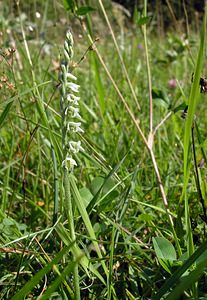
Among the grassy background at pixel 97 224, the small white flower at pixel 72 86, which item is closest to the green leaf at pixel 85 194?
the grassy background at pixel 97 224

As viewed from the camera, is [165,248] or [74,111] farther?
[165,248]

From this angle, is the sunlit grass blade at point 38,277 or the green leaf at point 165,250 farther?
the green leaf at point 165,250

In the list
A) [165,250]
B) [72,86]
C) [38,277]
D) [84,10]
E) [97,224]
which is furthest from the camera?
[84,10]

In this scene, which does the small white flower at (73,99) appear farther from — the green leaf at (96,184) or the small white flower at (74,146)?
the green leaf at (96,184)

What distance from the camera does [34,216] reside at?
921 mm

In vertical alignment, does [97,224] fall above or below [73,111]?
below

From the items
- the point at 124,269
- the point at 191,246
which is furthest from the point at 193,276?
the point at 124,269

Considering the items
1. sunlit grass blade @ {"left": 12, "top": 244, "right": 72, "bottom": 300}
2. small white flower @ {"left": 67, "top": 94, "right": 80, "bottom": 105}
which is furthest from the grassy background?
small white flower @ {"left": 67, "top": 94, "right": 80, "bottom": 105}

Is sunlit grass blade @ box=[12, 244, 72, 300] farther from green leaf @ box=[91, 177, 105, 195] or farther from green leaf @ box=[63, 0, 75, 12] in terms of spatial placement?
green leaf @ box=[63, 0, 75, 12]

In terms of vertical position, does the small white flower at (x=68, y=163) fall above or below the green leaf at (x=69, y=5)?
below

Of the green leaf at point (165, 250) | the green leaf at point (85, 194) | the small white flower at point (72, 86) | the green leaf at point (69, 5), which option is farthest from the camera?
the green leaf at point (69, 5)

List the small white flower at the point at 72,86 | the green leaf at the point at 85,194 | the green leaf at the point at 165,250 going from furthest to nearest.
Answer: the green leaf at the point at 85,194 < the green leaf at the point at 165,250 < the small white flower at the point at 72,86

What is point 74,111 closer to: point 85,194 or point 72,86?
point 72,86

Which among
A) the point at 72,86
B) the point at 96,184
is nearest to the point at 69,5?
the point at 96,184
